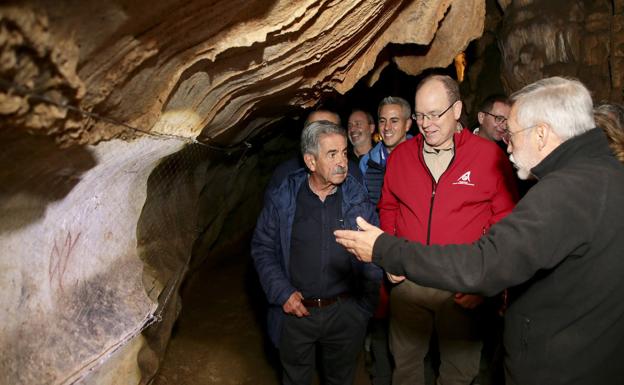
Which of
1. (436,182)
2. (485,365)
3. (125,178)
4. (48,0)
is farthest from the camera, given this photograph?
(485,365)

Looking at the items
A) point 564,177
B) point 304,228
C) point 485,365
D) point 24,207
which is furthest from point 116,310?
point 485,365

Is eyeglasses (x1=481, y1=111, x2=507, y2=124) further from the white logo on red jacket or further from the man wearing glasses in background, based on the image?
the white logo on red jacket

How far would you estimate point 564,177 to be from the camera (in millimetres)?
1689

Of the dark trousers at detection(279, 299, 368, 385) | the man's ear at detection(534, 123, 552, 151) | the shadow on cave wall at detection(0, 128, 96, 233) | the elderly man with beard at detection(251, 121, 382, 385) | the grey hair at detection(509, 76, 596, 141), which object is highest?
the shadow on cave wall at detection(0, 128, 96, 233)

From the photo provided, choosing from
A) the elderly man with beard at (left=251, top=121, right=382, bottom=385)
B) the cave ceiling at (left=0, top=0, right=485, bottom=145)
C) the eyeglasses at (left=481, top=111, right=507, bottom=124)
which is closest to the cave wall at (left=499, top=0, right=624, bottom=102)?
the eyeglasses at (left=481, top=111, right=507, bottom=124)

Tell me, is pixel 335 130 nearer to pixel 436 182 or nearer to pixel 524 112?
pixel 436 182

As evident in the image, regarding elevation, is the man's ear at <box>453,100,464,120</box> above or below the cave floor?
above

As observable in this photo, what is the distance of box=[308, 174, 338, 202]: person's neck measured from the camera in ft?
9.95

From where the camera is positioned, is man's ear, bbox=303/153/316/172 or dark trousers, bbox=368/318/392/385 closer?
man's ear, bbox=303/153/316/172

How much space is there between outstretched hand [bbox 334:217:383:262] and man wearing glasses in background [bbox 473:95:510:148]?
9.16ft

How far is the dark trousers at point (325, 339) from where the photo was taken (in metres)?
3.06

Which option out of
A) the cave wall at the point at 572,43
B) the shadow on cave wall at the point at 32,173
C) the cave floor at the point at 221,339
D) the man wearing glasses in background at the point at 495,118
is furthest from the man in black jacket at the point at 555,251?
the cave wall at the point at 572,43

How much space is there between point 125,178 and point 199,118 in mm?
620

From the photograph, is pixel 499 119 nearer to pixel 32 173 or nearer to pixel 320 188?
pixel 320 188
